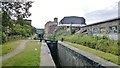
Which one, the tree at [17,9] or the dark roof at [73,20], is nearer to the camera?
the tree at [17,9]

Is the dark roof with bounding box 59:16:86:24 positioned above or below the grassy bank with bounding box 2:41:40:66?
above

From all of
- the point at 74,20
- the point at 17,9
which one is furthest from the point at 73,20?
the point at 17,9

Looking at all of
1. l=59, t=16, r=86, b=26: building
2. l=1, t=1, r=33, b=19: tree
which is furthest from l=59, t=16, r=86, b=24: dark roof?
l=1, t=1, r=33, b=19: tree

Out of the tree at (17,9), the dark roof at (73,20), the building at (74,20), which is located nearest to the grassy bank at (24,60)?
the tree at (17,9)

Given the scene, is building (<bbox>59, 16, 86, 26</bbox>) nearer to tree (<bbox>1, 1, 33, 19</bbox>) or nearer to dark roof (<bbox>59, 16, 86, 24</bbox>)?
dark roof (<bbox>59, 16, 86, 24</bbox>)

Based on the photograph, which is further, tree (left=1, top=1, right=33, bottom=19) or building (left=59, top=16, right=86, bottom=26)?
building (left=59, top=16, right=86, bottom=26)

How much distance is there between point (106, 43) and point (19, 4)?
9.73 m

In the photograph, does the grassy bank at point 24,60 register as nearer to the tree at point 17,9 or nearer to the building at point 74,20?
the tree at point 17,9

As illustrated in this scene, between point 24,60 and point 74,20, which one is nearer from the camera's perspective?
point 24,60

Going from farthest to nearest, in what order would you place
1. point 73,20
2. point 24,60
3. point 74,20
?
1. point 74,20
2. point 73,20
3. point 24,60

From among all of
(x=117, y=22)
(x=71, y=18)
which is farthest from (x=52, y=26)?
(x=117, y=22)

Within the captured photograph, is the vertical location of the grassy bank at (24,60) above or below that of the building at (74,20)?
below

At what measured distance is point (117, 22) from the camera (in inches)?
869

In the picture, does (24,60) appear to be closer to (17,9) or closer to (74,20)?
(17,9)
